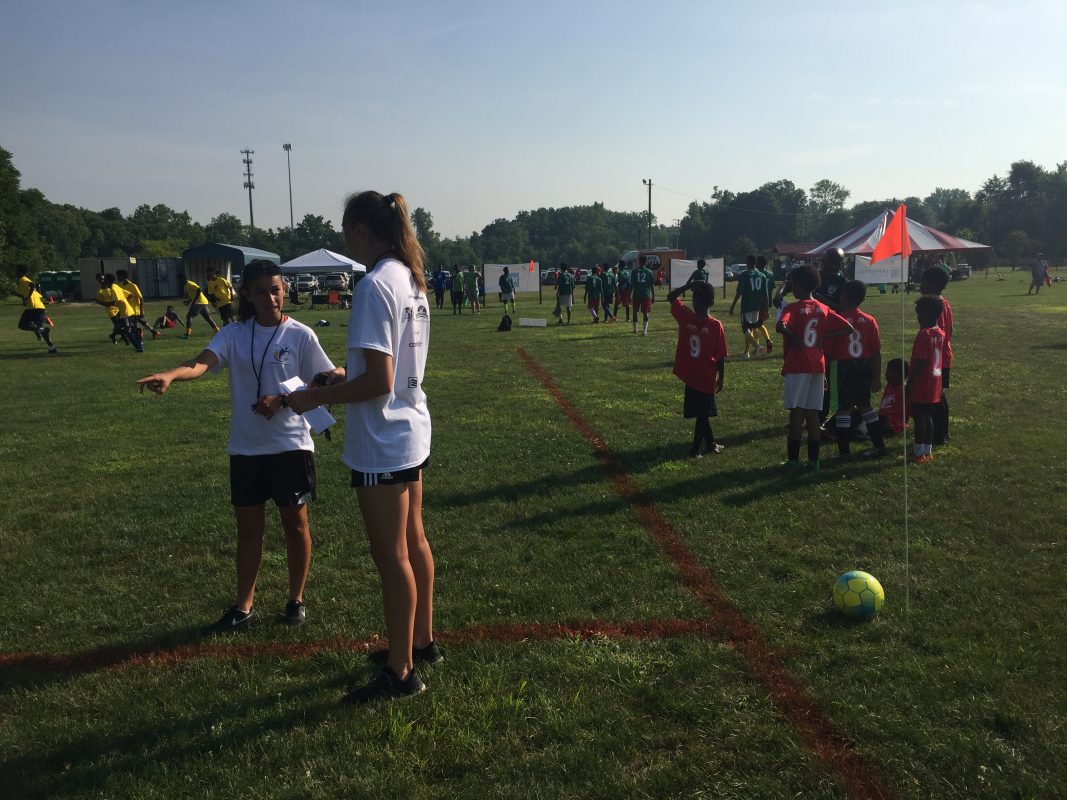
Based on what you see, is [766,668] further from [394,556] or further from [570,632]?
[394,556]

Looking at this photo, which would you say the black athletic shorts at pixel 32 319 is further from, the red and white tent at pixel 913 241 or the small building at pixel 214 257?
the red and white tent at pixel 913 241

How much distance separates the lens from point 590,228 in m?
156

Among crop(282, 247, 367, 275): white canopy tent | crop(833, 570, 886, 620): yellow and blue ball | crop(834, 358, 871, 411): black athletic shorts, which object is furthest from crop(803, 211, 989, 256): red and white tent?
crop(833, 570, 886, 620): yellow and blue ball

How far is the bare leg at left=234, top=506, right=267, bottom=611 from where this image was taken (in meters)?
3.93

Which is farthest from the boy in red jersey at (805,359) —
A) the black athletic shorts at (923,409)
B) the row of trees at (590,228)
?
the row of trees at (590,228)

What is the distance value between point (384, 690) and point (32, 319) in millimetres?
18207

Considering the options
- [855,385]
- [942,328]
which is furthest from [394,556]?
[942,328]

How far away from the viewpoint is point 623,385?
11.9 metres

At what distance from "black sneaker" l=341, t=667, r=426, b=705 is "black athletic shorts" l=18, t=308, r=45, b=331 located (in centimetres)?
1783

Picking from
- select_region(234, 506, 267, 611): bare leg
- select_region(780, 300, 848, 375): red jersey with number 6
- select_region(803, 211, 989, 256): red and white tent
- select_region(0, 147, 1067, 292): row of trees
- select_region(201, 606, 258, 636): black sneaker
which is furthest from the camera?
select_region(0, 147, 1067, 292): row of trees

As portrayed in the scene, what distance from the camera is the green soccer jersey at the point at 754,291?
14.3m

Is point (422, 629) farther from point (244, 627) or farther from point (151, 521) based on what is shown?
point (151, 521)

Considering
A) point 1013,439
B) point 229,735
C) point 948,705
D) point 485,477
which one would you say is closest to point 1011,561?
point 948,705

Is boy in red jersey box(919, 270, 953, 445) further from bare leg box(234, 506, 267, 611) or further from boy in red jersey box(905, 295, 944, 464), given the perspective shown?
bare leg box(234, 506, 267, 611)
